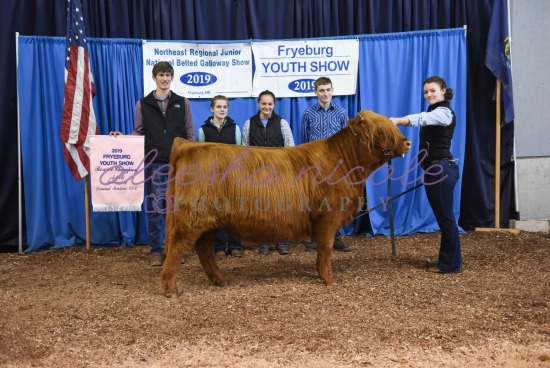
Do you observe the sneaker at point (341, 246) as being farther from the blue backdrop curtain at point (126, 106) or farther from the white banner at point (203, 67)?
the white banner at point (203, 67)

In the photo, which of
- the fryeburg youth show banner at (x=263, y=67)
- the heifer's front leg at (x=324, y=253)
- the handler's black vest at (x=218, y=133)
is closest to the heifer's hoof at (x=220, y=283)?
the heifer's front leg at (x=324, y=253)

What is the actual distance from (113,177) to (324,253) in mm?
2726

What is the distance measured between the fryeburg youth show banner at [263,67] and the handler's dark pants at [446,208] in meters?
2.28

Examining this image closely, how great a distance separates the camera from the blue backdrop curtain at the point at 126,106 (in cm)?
639

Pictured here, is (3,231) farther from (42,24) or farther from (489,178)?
(489,178)

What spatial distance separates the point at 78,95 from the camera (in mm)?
6113

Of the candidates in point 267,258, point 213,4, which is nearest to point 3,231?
point 267,258

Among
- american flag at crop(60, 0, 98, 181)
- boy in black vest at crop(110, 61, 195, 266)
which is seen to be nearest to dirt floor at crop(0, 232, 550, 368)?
boy in black vest at crop(110, 61, 195, 266)

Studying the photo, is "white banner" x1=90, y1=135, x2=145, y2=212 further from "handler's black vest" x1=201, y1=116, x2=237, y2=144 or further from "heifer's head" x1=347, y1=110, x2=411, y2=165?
"heifer's head" x1=347, y1=110, x2=411, y2=165

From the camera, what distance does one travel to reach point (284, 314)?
149 inches

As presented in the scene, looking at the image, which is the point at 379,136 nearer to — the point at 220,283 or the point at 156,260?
the point at 220,283

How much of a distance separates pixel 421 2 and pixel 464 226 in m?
3.05

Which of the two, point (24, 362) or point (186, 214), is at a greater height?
point (186, 214)

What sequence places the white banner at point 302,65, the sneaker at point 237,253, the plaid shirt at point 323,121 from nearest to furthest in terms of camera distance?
1. the plaid shirt at point 323,121
2. the sneaker at point 237,253
3. the white banner at point 302,65
